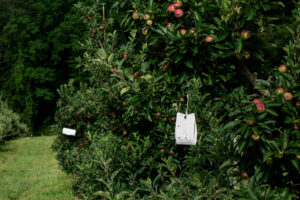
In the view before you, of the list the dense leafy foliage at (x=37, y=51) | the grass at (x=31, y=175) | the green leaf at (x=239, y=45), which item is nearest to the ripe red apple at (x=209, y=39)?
the green leaf at (x=239, y=45)

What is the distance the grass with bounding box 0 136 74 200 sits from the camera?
27.0 feet

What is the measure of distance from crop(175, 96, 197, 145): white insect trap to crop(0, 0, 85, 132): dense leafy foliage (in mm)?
27345

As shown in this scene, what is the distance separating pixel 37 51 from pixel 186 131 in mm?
29700

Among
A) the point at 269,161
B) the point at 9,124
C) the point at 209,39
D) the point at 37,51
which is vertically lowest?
the point at 9,124

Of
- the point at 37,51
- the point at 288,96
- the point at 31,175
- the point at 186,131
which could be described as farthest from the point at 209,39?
the point at 37,51

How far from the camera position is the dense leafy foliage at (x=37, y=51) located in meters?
29.9

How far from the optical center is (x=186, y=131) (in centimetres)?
254

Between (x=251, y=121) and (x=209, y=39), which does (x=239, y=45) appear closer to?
(x=209, y=39)

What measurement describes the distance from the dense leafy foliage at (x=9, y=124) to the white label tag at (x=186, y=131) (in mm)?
18296

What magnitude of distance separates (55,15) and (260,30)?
30.8 m

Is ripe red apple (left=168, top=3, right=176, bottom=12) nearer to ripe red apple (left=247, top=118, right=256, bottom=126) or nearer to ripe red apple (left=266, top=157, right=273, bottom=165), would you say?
ripe red apple (left=247, top=118, right=256, bottom=126)

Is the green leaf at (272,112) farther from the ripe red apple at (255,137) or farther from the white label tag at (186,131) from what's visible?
the white label tag at (186,131)

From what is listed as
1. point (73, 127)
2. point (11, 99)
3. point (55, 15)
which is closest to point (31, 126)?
point (11, 99)

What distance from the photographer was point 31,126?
3028cm
